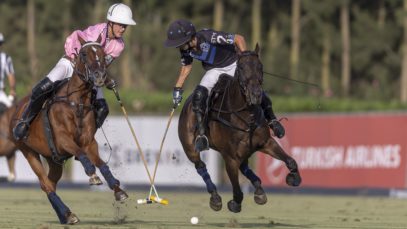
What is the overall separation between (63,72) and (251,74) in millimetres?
2112

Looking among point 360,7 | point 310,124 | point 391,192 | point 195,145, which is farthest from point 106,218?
point 360,7

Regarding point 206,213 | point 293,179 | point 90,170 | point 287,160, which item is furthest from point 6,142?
point 293,179

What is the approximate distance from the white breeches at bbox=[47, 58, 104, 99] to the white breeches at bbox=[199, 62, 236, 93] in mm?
1171

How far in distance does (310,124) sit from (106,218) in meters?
10.7

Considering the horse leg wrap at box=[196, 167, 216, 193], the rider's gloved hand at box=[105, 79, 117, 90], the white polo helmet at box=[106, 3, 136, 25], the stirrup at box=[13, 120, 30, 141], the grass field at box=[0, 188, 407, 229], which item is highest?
the white polo helmet at box=[106, 3, 136, 25]

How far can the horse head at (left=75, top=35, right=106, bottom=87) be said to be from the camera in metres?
12.9

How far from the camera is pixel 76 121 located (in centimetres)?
1336

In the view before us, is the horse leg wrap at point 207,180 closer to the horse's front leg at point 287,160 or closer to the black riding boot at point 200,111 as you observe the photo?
the black riding boot at point 200,111

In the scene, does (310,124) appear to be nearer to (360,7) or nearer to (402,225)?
(402,225)

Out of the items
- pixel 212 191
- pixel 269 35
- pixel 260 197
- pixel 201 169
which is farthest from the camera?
pixel 269 35

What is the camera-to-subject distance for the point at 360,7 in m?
51.8

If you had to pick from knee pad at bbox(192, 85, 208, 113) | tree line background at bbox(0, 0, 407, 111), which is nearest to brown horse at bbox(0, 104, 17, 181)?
knee pad at bbox(192, 85, 208, 113)

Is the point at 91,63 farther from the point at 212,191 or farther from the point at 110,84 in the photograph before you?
the point at 212,191

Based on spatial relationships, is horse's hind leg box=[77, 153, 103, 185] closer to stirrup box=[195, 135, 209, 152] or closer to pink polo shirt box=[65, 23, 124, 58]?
pink polo shirt box=[65, 23, 124, 58]
